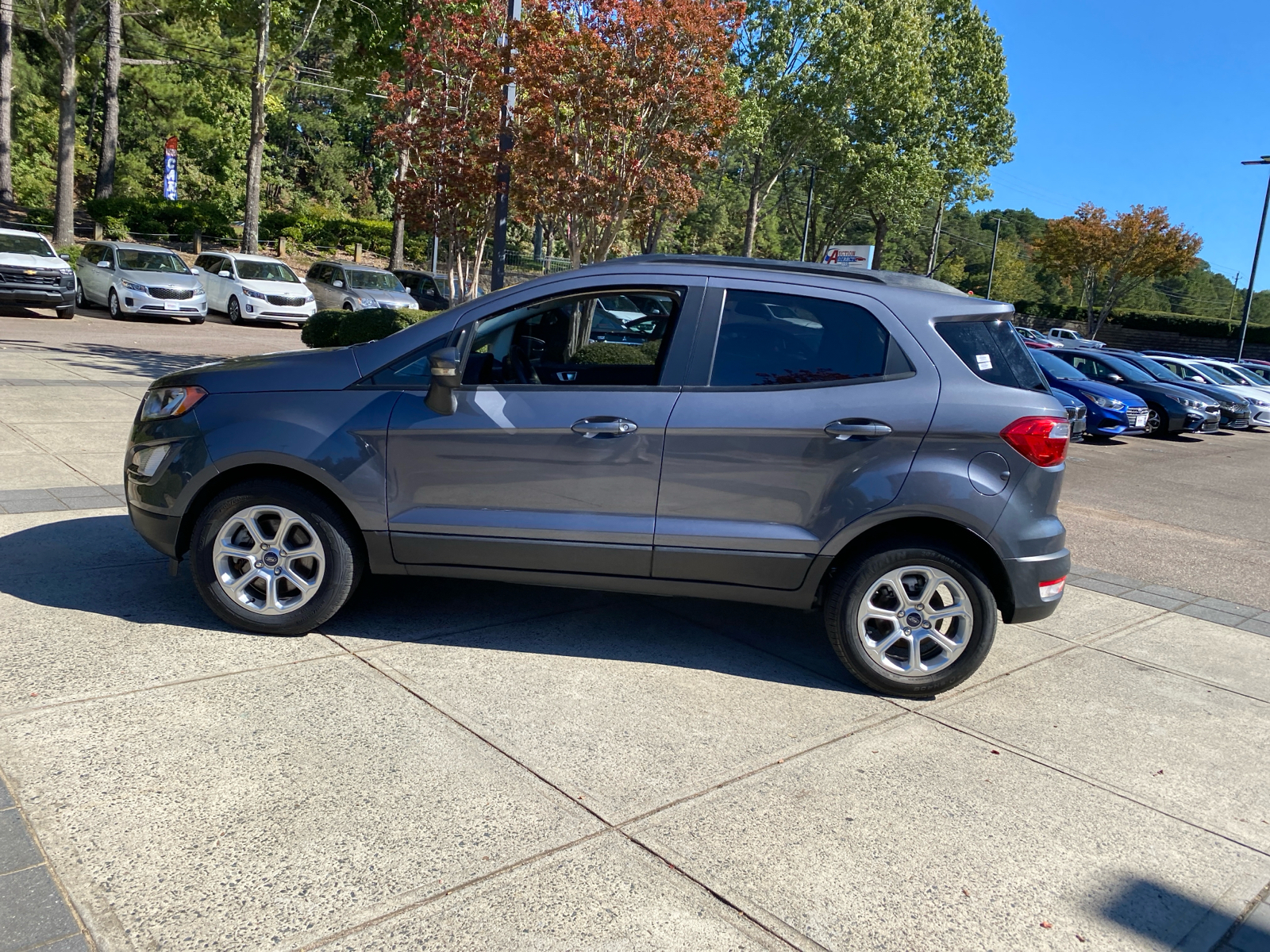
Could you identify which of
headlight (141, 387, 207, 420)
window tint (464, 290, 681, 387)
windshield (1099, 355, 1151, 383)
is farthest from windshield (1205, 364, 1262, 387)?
headlight (141, 387, 207, 420)

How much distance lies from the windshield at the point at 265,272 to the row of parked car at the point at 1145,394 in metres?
16.8

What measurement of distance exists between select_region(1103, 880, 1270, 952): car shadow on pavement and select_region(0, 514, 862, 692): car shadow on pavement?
5.27 ft

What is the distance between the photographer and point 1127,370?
1962 cm

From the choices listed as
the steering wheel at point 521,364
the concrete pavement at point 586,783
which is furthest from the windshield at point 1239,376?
the steering wheel at point 521,364

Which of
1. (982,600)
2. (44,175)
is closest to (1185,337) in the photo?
(44,175)

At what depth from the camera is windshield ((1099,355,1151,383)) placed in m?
19.3

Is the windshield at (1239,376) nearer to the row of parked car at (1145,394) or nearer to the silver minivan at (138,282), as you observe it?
the row of parked car at (1145,394)

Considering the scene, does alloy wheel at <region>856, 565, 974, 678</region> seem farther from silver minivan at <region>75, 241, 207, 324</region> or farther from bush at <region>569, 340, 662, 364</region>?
silver minivan at <region>75, 241, 207, 324</region>

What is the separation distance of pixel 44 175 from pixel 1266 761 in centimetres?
5098

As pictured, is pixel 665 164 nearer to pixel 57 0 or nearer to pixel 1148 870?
pixel 1148 870

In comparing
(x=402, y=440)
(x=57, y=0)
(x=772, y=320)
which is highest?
(x=57, y=0)

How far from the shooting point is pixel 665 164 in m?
15.1

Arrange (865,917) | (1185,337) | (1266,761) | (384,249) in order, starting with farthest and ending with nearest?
(1185,337)
(384,249)
(1266,761)
(865,917)

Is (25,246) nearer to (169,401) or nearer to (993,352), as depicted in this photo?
(169,401)
